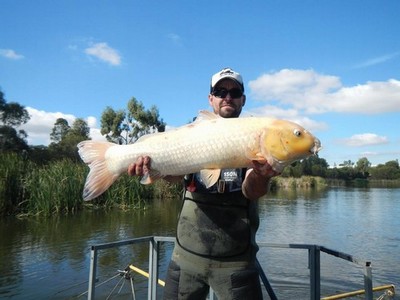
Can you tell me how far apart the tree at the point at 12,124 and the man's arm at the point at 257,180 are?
4073 cm

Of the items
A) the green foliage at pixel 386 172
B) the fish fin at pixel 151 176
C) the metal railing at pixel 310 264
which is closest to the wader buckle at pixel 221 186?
the fish fin at pixel 151 176

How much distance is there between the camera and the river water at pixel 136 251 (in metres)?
9.69

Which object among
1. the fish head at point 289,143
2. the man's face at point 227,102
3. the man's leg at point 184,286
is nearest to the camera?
the fish head at point 289,143

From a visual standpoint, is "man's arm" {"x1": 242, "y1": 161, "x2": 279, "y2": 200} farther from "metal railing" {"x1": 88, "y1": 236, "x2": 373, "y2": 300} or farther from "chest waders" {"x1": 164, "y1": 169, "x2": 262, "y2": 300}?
"metal railing" {"x1": 88, "y1": 236, "x2": 373, "y2": 300}

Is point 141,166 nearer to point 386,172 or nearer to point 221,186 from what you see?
point 221,186

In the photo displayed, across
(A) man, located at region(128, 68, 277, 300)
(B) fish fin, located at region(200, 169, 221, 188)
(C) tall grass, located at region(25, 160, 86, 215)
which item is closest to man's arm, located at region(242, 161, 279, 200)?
(A) man, located at region(128, 68, 277, 300)

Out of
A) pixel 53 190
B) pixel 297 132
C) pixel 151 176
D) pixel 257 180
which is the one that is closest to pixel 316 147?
pixel 297 132

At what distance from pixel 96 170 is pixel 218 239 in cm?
125

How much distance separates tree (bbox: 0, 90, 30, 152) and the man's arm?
40.7 metres

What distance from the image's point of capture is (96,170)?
136 inches

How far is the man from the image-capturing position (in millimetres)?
3225

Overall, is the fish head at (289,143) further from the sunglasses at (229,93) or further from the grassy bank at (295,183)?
the grassy bank at (295,183)

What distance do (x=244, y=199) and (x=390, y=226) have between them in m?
19.1

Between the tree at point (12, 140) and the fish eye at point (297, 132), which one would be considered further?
the tree at point (12, 140)
